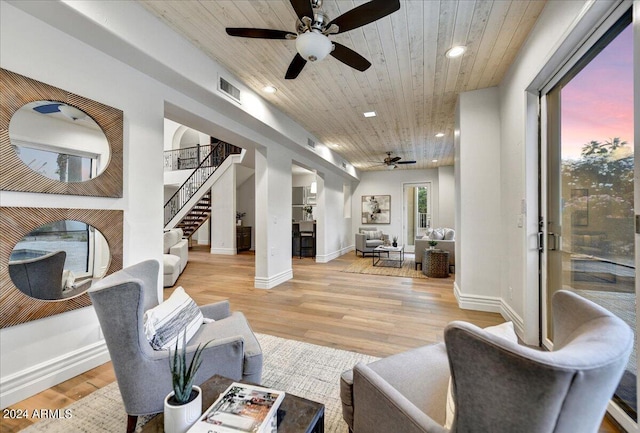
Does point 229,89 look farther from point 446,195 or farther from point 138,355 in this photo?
point 446,195

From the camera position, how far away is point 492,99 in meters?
3.55

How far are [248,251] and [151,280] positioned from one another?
7.67 meters

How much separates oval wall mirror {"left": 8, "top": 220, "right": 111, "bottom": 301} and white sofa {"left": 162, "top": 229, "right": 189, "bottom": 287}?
280 cm

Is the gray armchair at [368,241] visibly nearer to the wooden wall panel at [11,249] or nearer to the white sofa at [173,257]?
the white sofa at [173,257]

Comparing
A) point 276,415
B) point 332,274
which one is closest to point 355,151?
point 332,274

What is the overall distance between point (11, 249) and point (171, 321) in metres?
1.20

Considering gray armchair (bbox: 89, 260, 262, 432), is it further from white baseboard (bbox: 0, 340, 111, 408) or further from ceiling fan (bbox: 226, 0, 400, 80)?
ceiling fan (bbox: 226, 0, 400, 80)

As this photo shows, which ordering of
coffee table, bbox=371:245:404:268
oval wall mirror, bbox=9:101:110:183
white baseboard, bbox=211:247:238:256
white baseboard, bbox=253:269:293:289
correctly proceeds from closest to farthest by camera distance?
oval wall mirror, bbox=9:101:110:183 < white baseboard, bbox=253:269:293:289 < coffee table, bbox=371:245:404:268 < white baseboard, bbox=211:247:238:256

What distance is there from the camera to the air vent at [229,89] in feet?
10.2

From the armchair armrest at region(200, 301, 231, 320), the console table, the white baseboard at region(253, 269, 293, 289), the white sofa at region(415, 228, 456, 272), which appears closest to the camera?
the armchair armrest at region(200, 301, 231, 320)

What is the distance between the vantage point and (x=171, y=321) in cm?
169

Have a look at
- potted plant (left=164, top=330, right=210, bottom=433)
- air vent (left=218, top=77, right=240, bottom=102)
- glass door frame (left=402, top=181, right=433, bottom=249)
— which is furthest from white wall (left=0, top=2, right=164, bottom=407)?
glass door frame (left=402, top=181, right=433, bottom=249)

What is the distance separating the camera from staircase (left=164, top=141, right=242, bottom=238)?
906 centimetres

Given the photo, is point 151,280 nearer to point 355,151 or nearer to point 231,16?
point 231,16
